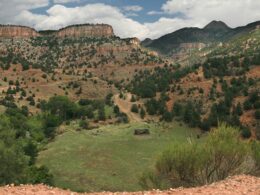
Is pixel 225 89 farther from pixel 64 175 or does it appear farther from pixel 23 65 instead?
pixel 23 65

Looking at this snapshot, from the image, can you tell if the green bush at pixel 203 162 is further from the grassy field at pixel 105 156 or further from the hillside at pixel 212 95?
the hillside at pixel 212 95

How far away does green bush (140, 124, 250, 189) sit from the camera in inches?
1065

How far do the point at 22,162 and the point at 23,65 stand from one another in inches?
5038

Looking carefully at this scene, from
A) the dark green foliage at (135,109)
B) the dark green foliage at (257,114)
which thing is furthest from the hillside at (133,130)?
the dark green foliage at (257,114)

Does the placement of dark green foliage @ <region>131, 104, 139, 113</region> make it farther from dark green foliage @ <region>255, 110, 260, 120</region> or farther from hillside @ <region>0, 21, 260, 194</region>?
dark green foliage @ <region>255, 110, 260, 120</region>

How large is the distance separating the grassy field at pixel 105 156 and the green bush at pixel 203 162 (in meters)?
19.2

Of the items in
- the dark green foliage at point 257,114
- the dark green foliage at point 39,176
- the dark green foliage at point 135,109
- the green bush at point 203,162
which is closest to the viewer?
the green bush at point 203,162

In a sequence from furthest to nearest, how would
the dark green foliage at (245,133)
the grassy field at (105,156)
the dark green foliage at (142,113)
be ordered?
the dark green foliage at (142,113) → the dark green foliage at (245,133) → the grassy field at (105,156)

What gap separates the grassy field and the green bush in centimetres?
1920

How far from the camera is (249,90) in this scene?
107 meters

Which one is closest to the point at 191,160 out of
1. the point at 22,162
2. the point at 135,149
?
the point at 22,162

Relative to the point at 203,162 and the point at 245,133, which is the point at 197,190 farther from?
the point at 245,133

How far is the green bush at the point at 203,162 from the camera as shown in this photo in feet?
88.8

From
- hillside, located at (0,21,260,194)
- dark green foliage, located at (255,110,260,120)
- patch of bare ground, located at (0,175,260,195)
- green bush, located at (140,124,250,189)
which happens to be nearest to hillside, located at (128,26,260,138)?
hillside, located at (0,21,260,194)
